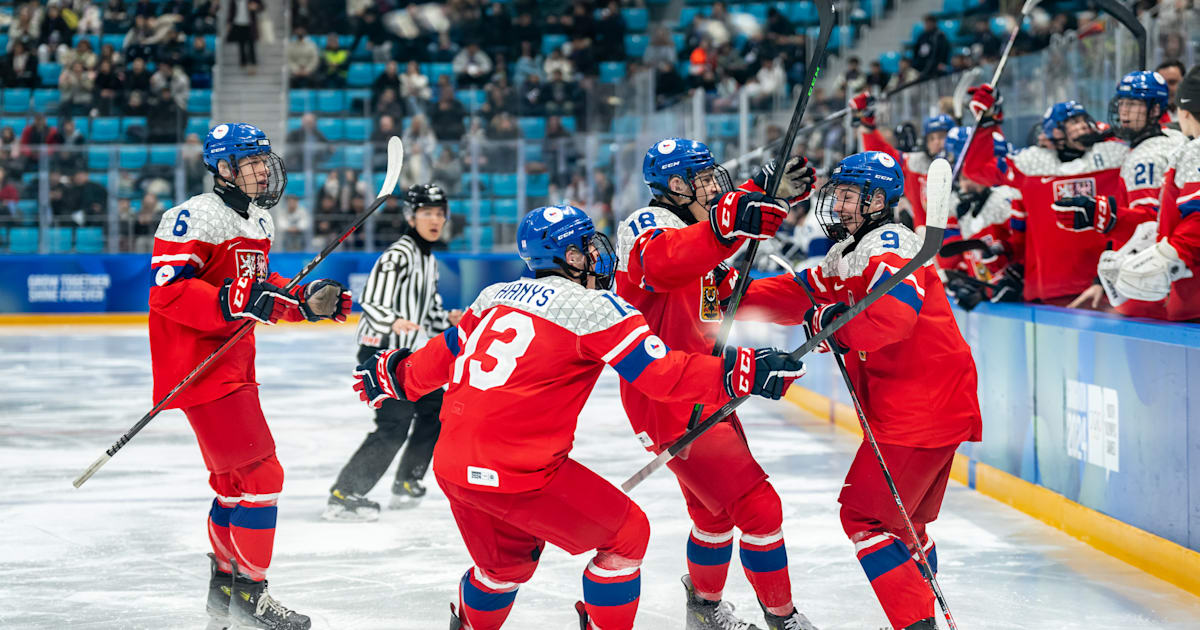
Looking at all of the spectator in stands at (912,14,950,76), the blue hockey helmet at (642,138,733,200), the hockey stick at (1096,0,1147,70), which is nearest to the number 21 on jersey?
the blue hockey helmet at (642,138,733,200)

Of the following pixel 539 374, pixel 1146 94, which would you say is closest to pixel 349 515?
pixel 539 374

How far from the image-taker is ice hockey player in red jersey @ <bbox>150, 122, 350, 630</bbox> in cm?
387

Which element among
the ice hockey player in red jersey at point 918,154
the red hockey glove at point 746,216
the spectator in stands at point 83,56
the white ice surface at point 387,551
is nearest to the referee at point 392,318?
the white ice surface at point 387,551

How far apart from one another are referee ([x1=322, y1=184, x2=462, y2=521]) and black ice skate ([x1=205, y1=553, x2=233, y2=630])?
155cm

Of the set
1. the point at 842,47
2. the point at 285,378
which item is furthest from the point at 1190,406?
the point at 842,47

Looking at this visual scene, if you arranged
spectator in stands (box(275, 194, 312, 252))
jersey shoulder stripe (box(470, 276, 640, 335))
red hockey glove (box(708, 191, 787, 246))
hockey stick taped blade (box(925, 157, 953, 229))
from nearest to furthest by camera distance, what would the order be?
jersey shoulder stripe (box(470, 276, 640, 335)) < hockey stick taped blade (box(925, 157, 953, 229)) < red hockey glove (box(708, 191, 787, 246)) < spectator in stands (box(275, 194, 312, 252))

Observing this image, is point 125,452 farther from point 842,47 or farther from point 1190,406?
point 842,47

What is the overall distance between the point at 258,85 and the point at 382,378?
1536 centimetres

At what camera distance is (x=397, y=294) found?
5773 mm

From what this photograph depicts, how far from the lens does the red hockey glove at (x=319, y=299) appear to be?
3.91m

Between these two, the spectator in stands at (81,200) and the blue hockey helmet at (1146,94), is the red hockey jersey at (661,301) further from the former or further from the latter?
the spectator in stands at (81,200)

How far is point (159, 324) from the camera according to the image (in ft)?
13.2

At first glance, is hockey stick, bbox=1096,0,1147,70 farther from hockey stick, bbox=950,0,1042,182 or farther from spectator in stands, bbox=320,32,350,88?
spectator in stands, bbox=320,32,350,88

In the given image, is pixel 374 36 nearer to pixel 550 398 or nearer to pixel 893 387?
pixel 893 387
